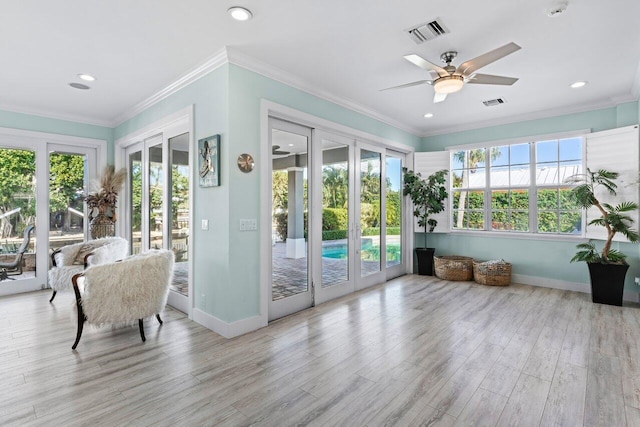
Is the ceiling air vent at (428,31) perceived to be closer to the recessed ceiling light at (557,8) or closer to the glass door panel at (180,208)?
the recessed ceiling light at (557,8)

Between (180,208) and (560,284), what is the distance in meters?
5.68

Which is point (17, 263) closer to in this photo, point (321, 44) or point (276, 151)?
point (276, 151)

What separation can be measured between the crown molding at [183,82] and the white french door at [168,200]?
1.42 ft

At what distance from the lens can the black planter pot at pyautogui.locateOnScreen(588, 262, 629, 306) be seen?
4164 millimetres

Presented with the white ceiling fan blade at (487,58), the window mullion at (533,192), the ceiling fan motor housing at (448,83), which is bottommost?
the window mullion at (533,192)

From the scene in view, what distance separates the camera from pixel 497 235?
5633 millimetres

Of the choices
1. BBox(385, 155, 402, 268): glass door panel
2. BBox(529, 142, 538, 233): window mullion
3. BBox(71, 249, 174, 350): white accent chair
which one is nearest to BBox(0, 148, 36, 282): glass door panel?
BBox(71, 249, 174, 350): white accent chair

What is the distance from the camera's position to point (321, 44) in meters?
3.01

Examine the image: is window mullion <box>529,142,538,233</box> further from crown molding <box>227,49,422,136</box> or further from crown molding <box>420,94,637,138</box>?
crown molding <box>227,49,422,136</box>

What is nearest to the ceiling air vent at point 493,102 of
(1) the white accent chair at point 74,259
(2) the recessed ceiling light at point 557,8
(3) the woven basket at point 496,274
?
(2) the recessed ceiling light at point 557,8

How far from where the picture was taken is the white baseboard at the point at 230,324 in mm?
3205

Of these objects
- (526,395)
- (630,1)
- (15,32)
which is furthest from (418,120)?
(15,32)

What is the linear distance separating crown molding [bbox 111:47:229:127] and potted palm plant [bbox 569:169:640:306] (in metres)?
4.83

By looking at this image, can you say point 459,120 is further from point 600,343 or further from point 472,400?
point 472,400
